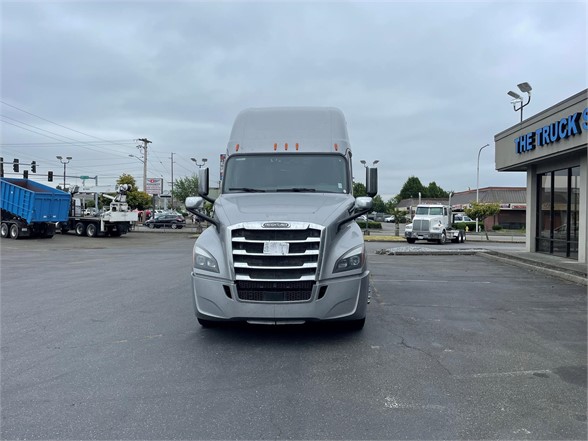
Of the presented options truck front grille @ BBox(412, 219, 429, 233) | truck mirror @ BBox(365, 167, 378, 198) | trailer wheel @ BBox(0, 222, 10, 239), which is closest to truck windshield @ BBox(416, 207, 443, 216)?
truck front grille @ BBox(412, 219, 429, 233)

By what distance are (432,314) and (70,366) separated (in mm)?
5306

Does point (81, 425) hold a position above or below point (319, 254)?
below

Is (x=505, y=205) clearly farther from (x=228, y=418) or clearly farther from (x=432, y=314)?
(x=228, y=418)

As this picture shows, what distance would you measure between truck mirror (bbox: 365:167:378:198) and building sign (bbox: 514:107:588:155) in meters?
7.67

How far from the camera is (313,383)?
4.55 metres

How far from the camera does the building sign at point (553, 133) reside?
12.3 meters

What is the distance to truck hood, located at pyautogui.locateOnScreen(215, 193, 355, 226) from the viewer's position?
18.8 feet

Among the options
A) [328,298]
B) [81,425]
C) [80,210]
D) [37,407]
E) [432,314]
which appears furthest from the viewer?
[80,210]

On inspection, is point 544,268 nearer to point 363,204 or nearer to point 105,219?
point 363,204

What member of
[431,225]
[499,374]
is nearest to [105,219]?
[431,225]

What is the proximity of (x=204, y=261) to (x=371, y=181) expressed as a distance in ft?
10.4

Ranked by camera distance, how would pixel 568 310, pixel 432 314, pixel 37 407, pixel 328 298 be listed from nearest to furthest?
pixel 37 407 → pixel 328 298 → pixel 432 314 → pixel 568 310

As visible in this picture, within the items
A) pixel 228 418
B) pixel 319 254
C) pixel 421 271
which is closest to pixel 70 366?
pixel 228 418

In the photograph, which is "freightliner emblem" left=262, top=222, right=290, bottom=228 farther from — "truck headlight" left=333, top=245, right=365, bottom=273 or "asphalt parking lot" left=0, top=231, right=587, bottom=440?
"asphalt parking lot" left=0, top=231, right=587, bottom=440
